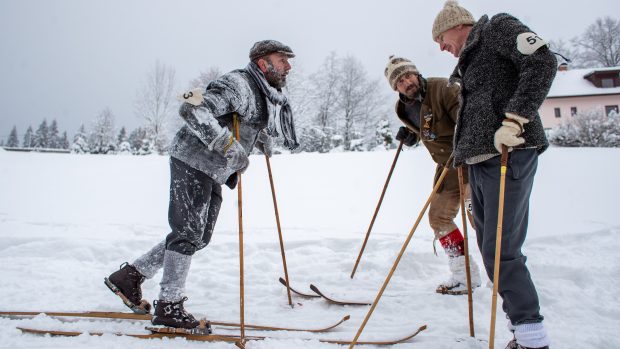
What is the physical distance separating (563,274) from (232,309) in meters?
3.09

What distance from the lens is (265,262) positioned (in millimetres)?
4309

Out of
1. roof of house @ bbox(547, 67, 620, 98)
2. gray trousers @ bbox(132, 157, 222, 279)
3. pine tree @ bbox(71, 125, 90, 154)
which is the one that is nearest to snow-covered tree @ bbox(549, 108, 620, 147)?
gray trousers @ bbox(132, 157, 222, 279)

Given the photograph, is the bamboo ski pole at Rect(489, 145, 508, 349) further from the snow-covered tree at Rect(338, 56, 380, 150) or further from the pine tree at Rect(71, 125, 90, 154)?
the pine tree at Rect(71, 125, 90, 154)

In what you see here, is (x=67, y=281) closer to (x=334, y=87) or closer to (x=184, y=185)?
(x=184, y=185)

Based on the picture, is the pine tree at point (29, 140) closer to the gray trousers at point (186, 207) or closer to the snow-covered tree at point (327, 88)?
the snow-covered tree at point (327, 88)

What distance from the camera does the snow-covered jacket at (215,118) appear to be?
2.43 metres

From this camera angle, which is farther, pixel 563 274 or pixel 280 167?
pixel 280 167

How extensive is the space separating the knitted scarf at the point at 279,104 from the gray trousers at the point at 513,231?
5.53 feet

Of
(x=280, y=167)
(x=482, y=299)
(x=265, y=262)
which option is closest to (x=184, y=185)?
(x=265, y=262)

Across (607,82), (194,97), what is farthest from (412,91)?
(607,82)

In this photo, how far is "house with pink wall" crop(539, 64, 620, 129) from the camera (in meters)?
30.9

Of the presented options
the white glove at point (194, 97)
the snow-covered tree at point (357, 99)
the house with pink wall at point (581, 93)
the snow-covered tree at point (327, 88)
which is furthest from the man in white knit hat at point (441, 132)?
the house with pink wall at point (581, 93)

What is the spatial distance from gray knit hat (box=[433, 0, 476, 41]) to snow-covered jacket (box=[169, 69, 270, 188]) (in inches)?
54.9

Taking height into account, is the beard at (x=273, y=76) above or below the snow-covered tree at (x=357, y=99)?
below
